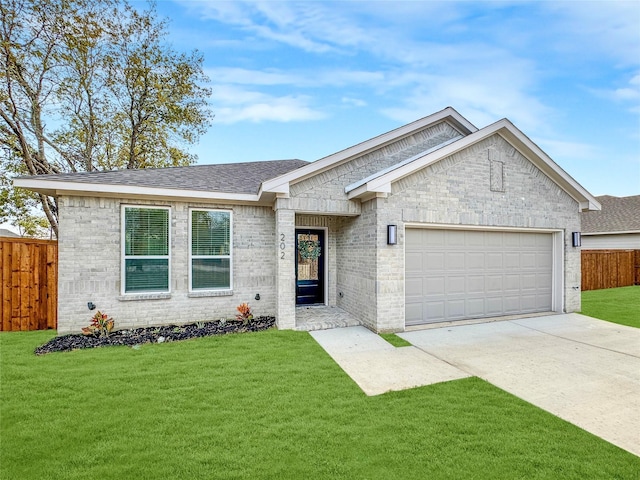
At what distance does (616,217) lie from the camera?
20.2 meters

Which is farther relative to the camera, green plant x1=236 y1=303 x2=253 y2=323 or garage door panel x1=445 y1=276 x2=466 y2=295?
garage door panel x1=445 y1=276 x2=466 y2=295

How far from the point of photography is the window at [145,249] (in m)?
7.30

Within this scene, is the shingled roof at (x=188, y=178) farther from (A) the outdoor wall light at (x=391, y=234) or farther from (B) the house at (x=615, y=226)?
(B) the house at (x=615, y=226)

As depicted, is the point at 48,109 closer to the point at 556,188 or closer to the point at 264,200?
the point at 264,200

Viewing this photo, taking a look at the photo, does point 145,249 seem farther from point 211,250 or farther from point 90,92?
point 90,92

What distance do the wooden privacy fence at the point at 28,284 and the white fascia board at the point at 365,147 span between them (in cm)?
554

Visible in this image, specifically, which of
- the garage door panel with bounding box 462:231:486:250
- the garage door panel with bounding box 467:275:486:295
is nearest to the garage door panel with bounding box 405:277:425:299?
the garage door panel with bounding box 467:275:486:295

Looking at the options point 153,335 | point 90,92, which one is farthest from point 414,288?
point 90,92

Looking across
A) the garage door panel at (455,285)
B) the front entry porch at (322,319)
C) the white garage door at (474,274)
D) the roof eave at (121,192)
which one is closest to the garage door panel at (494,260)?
the white garage door at (474,274)

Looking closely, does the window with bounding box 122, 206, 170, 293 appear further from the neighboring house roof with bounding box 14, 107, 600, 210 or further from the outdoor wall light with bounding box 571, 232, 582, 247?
the outdoor wall light with bounding box 571, 232, 582, 247

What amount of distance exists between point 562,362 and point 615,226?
66.7 ft

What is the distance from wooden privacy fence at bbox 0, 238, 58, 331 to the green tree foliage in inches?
368

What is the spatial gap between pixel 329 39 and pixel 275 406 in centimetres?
1138

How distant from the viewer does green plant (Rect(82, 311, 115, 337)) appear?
22.1ft
